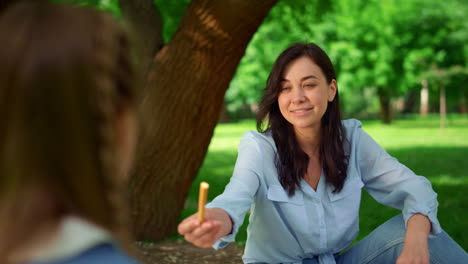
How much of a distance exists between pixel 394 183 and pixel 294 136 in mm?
601

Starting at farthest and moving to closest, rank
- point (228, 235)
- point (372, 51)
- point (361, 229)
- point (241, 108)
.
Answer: point (241, 108) < point (372, 51) < point (361, 229) < point (228, 235)

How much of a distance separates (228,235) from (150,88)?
9.24 ft

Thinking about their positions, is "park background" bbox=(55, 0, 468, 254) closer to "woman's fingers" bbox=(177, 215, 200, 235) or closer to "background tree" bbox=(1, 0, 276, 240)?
"background tree" bbox=(1, 0, 276, 240)

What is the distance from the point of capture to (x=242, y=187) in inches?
107

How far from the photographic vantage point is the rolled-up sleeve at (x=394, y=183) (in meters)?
A: 2.98

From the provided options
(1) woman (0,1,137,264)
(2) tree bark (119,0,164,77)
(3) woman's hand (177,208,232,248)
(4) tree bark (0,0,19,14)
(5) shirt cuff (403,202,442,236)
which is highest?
(2) tree bark (119,0,164,77)

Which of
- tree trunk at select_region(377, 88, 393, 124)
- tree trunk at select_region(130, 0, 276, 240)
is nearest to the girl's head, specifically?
tree trunk at select_region(130, 0, 276, 240)

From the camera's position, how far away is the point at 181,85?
4906 millimetres

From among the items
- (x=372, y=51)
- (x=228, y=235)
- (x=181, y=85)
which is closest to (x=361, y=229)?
(x=181, y=85)

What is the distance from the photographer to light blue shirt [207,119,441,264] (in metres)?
2.97

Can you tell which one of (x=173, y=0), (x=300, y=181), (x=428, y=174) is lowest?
(x=428, y=174)

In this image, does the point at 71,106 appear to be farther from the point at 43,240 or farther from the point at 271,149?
the point at 271,149

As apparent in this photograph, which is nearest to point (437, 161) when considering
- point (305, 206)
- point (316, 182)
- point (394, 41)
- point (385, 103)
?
point (316, 182)

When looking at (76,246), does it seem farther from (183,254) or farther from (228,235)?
(183,254)
